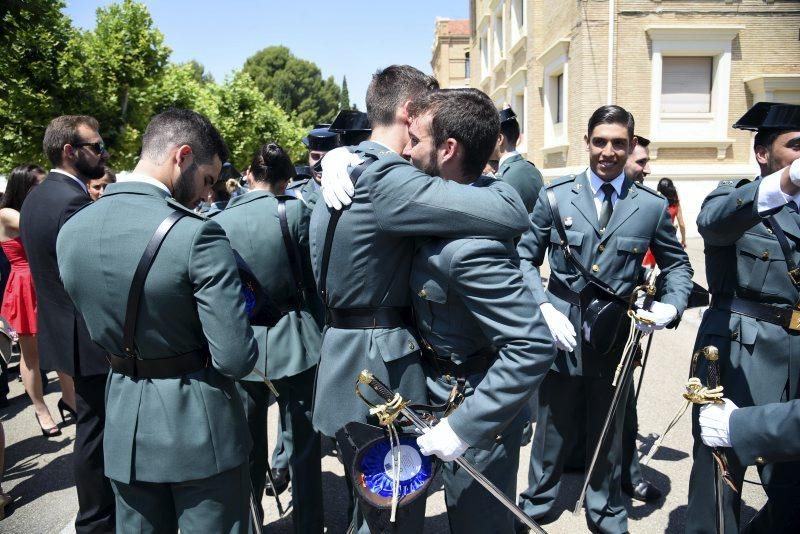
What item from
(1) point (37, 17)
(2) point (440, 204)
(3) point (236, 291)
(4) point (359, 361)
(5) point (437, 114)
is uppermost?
(1) point (37, 17)

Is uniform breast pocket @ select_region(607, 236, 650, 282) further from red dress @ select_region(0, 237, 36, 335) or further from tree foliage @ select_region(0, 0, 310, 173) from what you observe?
tree foliage @ select_region(0, 0, 310, 173)

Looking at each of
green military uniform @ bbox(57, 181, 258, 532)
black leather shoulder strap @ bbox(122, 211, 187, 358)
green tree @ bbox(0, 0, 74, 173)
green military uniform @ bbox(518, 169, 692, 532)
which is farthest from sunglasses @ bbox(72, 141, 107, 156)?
green tree @ bbox(0, 0, 74, 173)

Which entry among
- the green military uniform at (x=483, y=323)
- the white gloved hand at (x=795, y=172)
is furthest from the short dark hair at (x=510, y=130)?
the green military uniform at (x=483, y=323)

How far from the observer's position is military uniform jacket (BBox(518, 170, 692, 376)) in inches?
138

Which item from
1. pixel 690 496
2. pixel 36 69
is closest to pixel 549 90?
pixel 36 69

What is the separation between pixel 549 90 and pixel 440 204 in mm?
20310

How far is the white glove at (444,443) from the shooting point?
6.17ft

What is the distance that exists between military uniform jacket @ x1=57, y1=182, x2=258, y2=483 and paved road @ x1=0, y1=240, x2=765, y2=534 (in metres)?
1.74

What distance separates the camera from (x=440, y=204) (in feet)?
6.23

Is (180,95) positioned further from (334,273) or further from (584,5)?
(334,273)

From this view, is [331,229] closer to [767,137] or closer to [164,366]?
[164,366]

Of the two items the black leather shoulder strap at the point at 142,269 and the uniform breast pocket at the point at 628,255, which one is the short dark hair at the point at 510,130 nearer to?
the uniform breast pocket at the point at 628,255

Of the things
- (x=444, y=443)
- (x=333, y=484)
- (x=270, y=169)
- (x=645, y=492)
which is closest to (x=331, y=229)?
(x=444, y=443)

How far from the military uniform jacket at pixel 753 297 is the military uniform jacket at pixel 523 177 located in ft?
9.05
